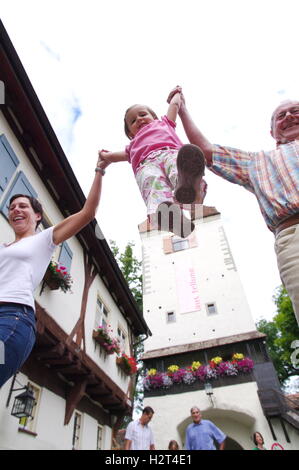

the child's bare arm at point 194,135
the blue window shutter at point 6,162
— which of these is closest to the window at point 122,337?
the blue window shutter at point 6,162

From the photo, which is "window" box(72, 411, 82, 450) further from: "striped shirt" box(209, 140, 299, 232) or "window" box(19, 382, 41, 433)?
"striped shirt" box(209, 140, 299, 232)

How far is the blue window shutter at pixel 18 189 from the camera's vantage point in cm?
486

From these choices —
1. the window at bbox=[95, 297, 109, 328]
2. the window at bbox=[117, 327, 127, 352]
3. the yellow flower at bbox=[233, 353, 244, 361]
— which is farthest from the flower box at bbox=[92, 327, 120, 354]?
the yellow flower at bbox=[233, 353, 244, 361]

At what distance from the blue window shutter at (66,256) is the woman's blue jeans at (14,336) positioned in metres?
5.44

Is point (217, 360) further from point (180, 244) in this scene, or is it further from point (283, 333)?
point (180, 244)

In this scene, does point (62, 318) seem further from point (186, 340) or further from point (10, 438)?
point (186, 340)

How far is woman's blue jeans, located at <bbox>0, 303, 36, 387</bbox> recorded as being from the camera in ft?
4.34

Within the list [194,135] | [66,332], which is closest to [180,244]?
[66,332]

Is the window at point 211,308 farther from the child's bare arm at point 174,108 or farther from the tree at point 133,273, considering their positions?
the child's bare arm at point 174,108

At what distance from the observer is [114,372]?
9039 millimetres

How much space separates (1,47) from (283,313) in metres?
19.1

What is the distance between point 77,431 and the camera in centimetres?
741

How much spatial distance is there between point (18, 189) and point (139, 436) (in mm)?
4716
